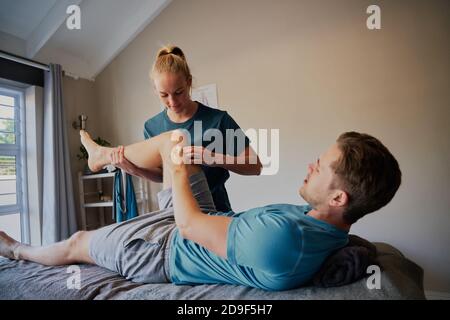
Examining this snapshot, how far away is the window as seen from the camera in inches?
34.4

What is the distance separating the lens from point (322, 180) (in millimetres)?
573

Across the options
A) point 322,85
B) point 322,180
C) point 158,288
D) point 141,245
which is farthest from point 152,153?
point 322,85

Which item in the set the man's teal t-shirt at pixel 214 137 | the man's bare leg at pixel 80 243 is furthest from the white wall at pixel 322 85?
the man's bare leg at pixel 80 243

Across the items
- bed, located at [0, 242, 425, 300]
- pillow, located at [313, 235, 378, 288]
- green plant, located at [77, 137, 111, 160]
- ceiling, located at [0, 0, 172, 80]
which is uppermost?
ceiling, located at [0, 0, 172, 80]

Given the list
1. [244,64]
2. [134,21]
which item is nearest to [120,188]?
[134,21]

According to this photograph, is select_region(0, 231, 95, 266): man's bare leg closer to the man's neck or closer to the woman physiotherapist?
the woman physiotherapist

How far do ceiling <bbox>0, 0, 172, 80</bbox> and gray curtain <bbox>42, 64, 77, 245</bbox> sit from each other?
78mm

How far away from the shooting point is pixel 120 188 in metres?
1.03

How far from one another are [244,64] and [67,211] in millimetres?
1091

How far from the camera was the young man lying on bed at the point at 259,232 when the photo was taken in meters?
0.52

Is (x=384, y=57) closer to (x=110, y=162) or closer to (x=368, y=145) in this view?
(x=368, y=145)

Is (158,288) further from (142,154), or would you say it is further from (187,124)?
(187,124)

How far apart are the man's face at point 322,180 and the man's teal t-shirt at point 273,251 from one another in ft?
0.16

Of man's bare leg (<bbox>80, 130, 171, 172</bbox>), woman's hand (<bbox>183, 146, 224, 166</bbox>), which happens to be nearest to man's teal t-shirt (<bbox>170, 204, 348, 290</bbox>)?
woman's hand (<bbox>183, 146, 224, 166</bbox>)
